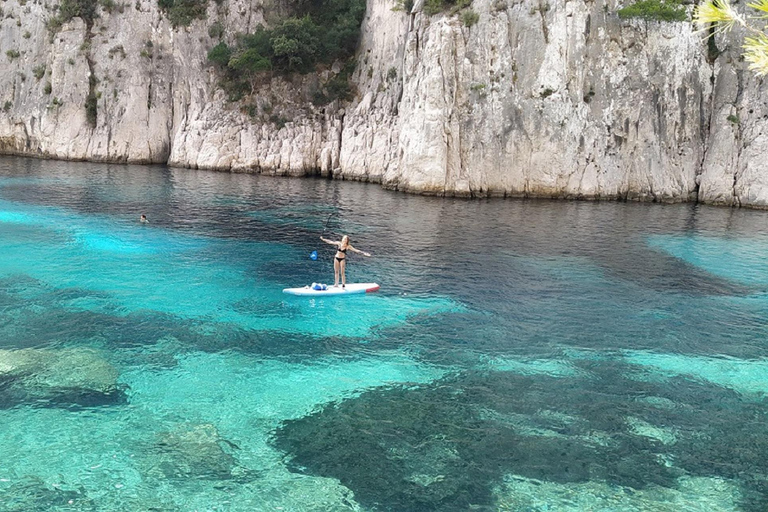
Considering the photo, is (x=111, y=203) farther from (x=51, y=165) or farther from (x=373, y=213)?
(x=51, y=165)

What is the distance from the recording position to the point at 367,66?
66.1m

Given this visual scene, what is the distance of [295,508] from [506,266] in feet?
59.6

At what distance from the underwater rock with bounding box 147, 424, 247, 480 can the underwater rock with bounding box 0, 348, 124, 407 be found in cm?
233

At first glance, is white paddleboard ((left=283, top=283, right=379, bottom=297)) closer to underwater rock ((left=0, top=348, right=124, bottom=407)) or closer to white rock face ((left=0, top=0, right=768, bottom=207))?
underwater rock ((left=0, top=348, right=124, bottom=407))

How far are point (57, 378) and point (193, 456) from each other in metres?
4.93

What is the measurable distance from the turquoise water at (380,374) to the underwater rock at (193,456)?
0.15 ft

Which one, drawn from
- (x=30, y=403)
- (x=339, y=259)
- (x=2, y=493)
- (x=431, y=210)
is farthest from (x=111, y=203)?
(x=2, y=493)

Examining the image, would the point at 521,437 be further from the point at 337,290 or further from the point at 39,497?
the point at 337,290

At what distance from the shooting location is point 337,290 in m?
21.8

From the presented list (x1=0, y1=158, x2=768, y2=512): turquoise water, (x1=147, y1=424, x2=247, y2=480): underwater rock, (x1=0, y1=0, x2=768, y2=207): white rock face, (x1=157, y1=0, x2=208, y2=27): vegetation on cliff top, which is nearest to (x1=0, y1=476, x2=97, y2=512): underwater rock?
(x1=0, y1=158, x2=768, y2=512): turquoise water

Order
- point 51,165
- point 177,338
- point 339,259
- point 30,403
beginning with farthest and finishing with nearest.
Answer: point 51,165, point 339,259, point 177,338, point 30,403

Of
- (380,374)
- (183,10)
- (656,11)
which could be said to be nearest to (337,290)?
(380,374)

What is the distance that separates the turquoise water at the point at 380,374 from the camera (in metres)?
10.6

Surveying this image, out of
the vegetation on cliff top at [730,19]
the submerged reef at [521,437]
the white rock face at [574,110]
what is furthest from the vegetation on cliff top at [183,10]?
the vegetation on cliff top at [730,19]
